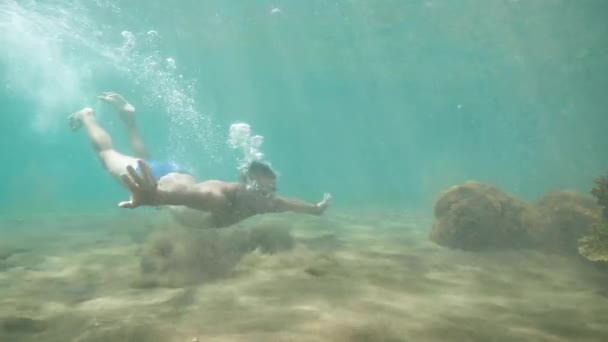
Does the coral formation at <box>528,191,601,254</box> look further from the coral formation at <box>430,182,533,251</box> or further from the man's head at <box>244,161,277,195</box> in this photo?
the man's head at <box>244,161,277,195</box>

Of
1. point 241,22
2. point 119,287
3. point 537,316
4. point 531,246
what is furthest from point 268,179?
point 241,22

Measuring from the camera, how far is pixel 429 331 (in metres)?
3.82

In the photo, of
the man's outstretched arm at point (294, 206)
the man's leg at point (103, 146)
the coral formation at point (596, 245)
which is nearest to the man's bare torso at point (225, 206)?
the man's outstretched arm at point (294, 206)

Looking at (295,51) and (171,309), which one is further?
(295,51)

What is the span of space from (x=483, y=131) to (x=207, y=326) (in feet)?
359

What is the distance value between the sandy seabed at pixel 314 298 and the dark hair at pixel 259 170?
1588mm

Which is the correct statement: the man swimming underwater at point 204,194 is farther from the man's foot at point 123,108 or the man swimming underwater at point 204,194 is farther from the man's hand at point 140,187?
the man's foot at point 123,108

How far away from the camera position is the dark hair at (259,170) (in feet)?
24.1

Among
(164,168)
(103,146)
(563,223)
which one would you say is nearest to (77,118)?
(103,146)

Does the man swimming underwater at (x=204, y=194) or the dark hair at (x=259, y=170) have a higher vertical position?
the dark hair at (x=259, y=170)

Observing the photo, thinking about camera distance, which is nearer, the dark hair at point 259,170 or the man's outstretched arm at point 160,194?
the man's outstretched arm at point 160,194

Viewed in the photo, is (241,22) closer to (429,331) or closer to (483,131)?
(429,331)

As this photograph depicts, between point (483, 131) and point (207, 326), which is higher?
point (483, 131)

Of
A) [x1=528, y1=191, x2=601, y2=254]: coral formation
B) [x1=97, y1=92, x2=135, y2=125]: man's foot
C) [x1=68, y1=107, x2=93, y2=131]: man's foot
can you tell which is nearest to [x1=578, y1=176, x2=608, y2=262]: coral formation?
[x1=528, y1=191, x2=601, y2=254]: coral formation
